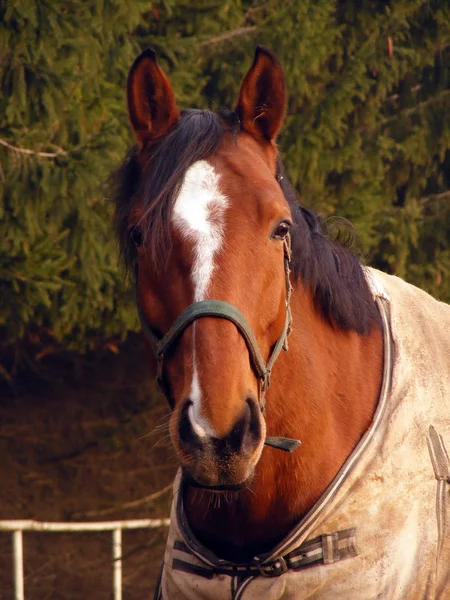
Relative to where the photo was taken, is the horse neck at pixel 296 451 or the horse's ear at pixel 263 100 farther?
the horse's ear at pixel 263 100

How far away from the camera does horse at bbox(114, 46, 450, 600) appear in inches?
94.1

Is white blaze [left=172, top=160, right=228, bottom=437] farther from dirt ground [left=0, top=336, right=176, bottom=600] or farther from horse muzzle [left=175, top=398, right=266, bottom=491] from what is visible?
dirt ground [left=0, top=336, right=176, bottom=600]

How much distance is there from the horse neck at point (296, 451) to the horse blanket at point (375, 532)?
0.18 feet

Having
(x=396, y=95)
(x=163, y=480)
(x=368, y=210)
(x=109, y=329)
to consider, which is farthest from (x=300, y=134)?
(x=163, y=480)

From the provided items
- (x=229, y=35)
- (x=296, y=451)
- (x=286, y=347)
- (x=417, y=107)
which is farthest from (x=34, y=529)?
(x=417, y=107)

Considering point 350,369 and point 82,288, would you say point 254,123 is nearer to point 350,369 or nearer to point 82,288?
point 350,369

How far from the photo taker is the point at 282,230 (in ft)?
8.71

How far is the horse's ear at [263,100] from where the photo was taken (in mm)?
2875

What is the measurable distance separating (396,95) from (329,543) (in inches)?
213

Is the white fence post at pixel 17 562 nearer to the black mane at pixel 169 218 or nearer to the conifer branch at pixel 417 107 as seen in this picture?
the black mane at pixel 169 218

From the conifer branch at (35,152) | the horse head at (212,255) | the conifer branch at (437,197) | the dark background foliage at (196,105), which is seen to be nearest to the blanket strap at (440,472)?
the horse head at (212,255)

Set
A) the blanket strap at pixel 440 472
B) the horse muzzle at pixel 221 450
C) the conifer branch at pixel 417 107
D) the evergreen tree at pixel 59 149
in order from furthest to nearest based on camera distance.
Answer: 1. the conifer branch at pixel 417 107
2. the evergreen tree at pixel 59 149
3. the blanket strap at pixel 440 472
4. the horse muzzle at pixel 221 450

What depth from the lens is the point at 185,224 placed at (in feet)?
8.26

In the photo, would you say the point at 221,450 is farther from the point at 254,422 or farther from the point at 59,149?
the point at 59,149
